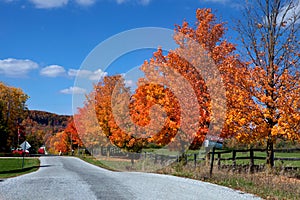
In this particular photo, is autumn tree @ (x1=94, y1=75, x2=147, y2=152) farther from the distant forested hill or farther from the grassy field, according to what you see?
the distant forested hill

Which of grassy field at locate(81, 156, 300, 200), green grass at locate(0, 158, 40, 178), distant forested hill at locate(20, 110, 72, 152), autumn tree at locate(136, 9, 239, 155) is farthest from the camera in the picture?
distant forested hill at locate(20, 110, 72, 152)

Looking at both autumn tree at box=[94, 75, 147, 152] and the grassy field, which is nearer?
the grassy field

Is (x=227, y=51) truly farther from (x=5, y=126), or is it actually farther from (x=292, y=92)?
(x=5, y=126)

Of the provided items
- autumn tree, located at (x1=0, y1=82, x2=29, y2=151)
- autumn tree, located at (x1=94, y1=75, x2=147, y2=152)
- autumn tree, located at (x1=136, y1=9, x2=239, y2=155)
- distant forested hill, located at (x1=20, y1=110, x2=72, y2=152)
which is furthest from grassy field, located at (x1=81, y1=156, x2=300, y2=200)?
autumn tree, located at (x1=0, y1=82, x2=29, y2=151)

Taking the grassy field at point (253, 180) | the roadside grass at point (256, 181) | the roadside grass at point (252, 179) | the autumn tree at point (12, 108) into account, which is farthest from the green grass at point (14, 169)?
the autumn tree at point (12, 108)

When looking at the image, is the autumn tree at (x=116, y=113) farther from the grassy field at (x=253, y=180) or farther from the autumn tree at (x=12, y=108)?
the autumn tree at (x=12, y=108)

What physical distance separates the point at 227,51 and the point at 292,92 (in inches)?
199

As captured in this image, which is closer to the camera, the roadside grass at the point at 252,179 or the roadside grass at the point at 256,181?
the roadside grass at the point at 256,181

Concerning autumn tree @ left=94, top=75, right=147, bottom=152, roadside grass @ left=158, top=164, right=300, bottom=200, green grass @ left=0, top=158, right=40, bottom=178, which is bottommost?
green grass @ left=0, top=158, right=40, bottom=178

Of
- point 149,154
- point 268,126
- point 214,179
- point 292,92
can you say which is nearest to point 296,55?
point 292,92

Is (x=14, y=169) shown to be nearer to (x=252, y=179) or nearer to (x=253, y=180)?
(x=252, y=179)

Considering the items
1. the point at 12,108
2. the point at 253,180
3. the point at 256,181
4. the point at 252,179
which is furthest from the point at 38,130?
the point at 256,181

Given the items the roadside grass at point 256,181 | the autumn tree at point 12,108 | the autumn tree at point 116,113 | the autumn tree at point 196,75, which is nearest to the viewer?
the roadside grass at point 256,181

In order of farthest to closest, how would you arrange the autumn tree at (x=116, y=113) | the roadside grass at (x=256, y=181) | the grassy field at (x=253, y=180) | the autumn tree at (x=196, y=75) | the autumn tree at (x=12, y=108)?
the autumn tree at (x=12, y=108), the autumn tree at (x=116, y=113), the autumn tree at (x=196, y=75), the grassy field at (x=253, y=180), the roadside grass at (x=256, y=181)
